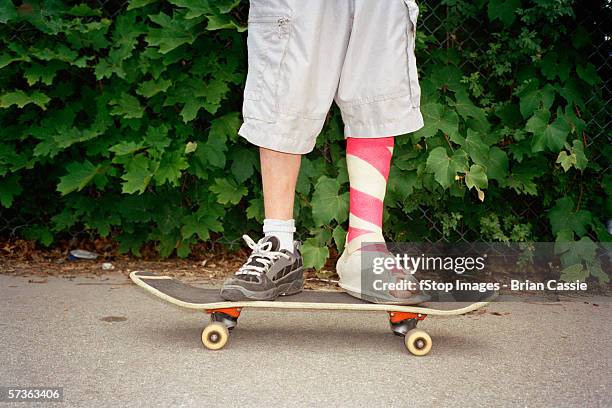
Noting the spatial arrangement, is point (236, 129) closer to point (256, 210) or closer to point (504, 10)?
point (256, 210)

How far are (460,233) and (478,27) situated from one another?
0.89 m

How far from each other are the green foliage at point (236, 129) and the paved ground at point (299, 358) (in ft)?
1.84

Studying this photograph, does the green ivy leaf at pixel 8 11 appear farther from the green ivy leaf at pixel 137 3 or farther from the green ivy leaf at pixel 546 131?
the green ivy leaf at pixel 546 131

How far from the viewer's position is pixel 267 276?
1956 mm

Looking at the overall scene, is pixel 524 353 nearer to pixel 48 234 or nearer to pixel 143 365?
pixel 143 365

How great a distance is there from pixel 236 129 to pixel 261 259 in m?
1.03

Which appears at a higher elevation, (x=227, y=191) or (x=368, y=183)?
(x=368, y=183)

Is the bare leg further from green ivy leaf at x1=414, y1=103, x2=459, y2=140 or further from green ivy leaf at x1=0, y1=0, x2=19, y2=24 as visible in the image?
green ivy leaf at x1=0, y1=0, x2=19, y2=24

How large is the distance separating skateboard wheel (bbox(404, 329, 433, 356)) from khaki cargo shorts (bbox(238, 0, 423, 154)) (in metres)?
0.57

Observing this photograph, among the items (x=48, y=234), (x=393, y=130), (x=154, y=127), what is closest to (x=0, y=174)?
(x=48, y=234)

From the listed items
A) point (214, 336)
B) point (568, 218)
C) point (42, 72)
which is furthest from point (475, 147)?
point (42, 72)

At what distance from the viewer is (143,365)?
5.89ft

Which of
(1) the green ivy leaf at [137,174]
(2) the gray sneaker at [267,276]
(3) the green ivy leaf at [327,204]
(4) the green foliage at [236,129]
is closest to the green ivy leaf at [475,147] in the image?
(4) the green foliage at [236,129]

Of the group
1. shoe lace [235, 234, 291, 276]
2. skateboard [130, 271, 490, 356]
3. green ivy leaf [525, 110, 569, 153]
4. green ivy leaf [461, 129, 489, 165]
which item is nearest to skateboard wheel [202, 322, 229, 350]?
skateboard [130, 271, 490, 356]
